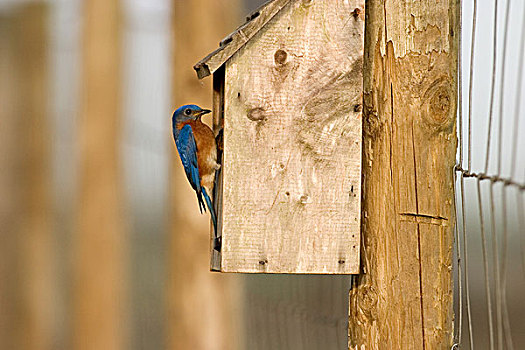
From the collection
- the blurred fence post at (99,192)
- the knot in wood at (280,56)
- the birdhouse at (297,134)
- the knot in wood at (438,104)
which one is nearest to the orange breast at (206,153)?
the birdhouse at (297,134)

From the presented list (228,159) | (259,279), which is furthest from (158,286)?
(228,159)

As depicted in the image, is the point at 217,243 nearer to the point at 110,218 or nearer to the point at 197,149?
the point at 197,149

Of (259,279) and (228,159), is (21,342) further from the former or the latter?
(228,159)

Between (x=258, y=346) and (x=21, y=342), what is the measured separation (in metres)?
1.80

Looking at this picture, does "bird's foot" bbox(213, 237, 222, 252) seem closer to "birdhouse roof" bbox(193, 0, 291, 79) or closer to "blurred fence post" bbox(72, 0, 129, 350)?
"birdhouse roof" bbox(193, 0, 291, 79)

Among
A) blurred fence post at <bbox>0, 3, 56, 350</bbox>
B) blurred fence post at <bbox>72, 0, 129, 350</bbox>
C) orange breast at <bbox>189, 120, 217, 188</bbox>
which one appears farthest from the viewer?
blurred fence post at <bbox>0, 3, 56, 350</bbox>

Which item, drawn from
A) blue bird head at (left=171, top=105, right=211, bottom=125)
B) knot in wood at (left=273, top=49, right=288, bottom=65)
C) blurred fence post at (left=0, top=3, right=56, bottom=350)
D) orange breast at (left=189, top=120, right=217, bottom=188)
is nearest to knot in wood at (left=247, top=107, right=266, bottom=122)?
knot in wood at (left=273, top=49, right=288, bottom=65)

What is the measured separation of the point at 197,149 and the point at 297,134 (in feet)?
1.25

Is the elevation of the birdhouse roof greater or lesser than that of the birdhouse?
greater

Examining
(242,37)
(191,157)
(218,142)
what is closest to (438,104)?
(242,37)

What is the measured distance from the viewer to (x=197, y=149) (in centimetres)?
216

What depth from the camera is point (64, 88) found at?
4.43 meters

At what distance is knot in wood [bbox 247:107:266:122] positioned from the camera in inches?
74.9

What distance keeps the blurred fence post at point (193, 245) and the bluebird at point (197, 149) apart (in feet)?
3.22
